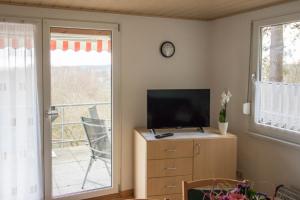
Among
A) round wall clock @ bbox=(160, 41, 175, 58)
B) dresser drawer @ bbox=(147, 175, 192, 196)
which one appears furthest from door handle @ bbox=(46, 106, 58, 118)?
round wall clock @ bbox=(160, 41, 175, 58)

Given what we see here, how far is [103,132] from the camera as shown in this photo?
11.9ft

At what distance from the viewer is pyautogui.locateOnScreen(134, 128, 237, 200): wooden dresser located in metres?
3.15

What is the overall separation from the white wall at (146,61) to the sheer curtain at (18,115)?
2.41 ft

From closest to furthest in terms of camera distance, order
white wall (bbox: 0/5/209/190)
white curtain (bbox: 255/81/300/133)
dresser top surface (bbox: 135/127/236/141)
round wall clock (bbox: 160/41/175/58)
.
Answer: white curtain (bbox: 255/81/300/133) < dresser top surface (bbox: 135/127/236/141) < white wall (bbox: 0/5/209/190) < round wall clock (bbox: 160/41/175/58)

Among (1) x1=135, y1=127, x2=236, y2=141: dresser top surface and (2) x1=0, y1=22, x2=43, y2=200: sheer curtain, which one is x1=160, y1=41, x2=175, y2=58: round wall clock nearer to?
(1) x1=135, y1=127, x2=236, y2=141: dresser top surface

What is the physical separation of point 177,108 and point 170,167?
67 cm

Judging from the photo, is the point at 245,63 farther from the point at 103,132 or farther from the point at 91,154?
the point at 91,154

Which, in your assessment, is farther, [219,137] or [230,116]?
[230,116]

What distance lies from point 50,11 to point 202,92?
1860 millimetres

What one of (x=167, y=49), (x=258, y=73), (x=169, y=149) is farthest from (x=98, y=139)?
(x=258, y=73)

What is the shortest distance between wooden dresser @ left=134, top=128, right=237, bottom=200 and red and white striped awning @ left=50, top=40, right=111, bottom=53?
3.57 ft

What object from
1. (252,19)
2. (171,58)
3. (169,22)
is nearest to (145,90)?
(171,58)

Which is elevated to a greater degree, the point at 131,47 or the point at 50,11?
the point at 50,11

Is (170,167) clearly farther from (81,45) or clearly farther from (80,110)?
(81,45)
